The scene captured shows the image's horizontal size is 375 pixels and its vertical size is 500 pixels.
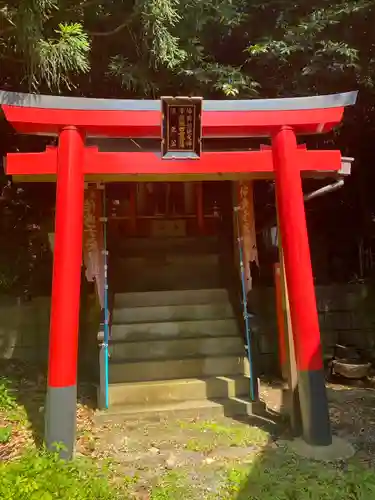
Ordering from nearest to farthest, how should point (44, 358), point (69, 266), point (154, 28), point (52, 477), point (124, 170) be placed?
point (52, 477) → point (69, 266) → point (124, 170) → point (154, 28) → point (44, 358)

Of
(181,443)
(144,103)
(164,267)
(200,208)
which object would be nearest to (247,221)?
(164,267)

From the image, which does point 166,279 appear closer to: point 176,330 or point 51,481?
point 176,330

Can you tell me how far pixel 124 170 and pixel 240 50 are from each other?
3.98 metres

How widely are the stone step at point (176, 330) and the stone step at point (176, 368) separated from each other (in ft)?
1.70

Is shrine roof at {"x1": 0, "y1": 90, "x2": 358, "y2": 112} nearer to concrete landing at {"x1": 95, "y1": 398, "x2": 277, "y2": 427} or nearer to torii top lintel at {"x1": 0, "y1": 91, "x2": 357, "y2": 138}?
torii top lintel at {"x1": 0, "y1": 91, "x2": 357, "y2": 138}

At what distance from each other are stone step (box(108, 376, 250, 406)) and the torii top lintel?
3.07 m

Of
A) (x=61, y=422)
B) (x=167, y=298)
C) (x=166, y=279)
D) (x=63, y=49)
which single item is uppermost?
(x=63, y=49)

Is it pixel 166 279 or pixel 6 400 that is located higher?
pixel 166 279

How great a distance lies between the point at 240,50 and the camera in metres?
7.58

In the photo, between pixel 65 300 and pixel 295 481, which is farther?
pixel 65 300

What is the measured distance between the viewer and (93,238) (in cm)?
691

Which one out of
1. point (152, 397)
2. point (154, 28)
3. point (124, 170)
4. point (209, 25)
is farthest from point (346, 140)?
point (152, 397)

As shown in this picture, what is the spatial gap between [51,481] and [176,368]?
264cm

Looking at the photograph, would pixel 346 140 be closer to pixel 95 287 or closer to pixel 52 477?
pixel 95 287
